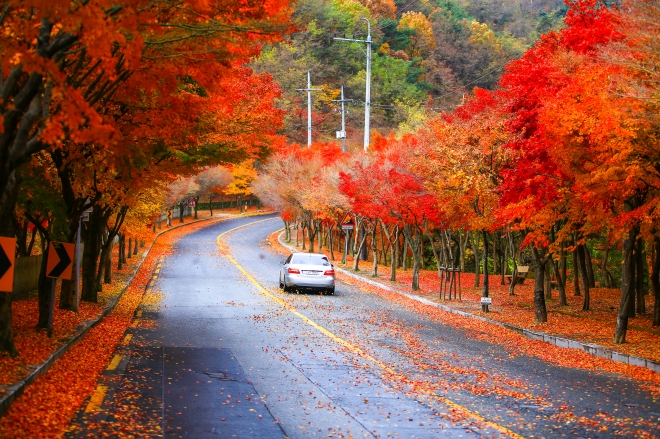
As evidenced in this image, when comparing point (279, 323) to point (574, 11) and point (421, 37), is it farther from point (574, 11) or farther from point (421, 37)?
point (421, 37)

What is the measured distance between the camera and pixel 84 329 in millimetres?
16453

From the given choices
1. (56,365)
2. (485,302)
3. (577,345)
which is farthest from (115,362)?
(485,302)

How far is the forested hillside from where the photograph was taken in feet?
272

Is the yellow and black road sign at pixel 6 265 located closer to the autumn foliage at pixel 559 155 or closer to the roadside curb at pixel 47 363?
the roadside curb at pixel 47 363

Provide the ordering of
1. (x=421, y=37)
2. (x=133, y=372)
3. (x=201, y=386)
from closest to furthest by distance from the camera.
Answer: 1. (x=201, y=386)
2. (x=133, y=372)
3. (x=421, y=37)

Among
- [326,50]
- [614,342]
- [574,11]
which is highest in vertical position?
[326,50]

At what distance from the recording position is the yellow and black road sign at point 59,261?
48.3 feet

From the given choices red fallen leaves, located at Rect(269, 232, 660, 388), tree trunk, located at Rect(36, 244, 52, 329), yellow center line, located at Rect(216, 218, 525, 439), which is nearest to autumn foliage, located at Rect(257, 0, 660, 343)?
red fallen leaves, located at Rect(269, 232, 660, 388)

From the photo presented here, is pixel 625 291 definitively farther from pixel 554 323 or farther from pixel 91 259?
pixel 91 259

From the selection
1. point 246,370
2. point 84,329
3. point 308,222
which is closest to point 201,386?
point 246,370

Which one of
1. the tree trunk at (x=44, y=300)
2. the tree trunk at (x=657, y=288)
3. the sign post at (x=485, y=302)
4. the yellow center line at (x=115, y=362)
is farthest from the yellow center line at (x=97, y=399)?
the tree trunk at (x=657, y=288)

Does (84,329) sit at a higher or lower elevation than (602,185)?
lower

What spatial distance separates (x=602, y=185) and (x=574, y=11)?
7653 mm

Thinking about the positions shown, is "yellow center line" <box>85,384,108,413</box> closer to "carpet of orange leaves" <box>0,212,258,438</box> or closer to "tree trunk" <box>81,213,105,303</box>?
"carpet of orange leaves" <box>0,212,258,438</box>
